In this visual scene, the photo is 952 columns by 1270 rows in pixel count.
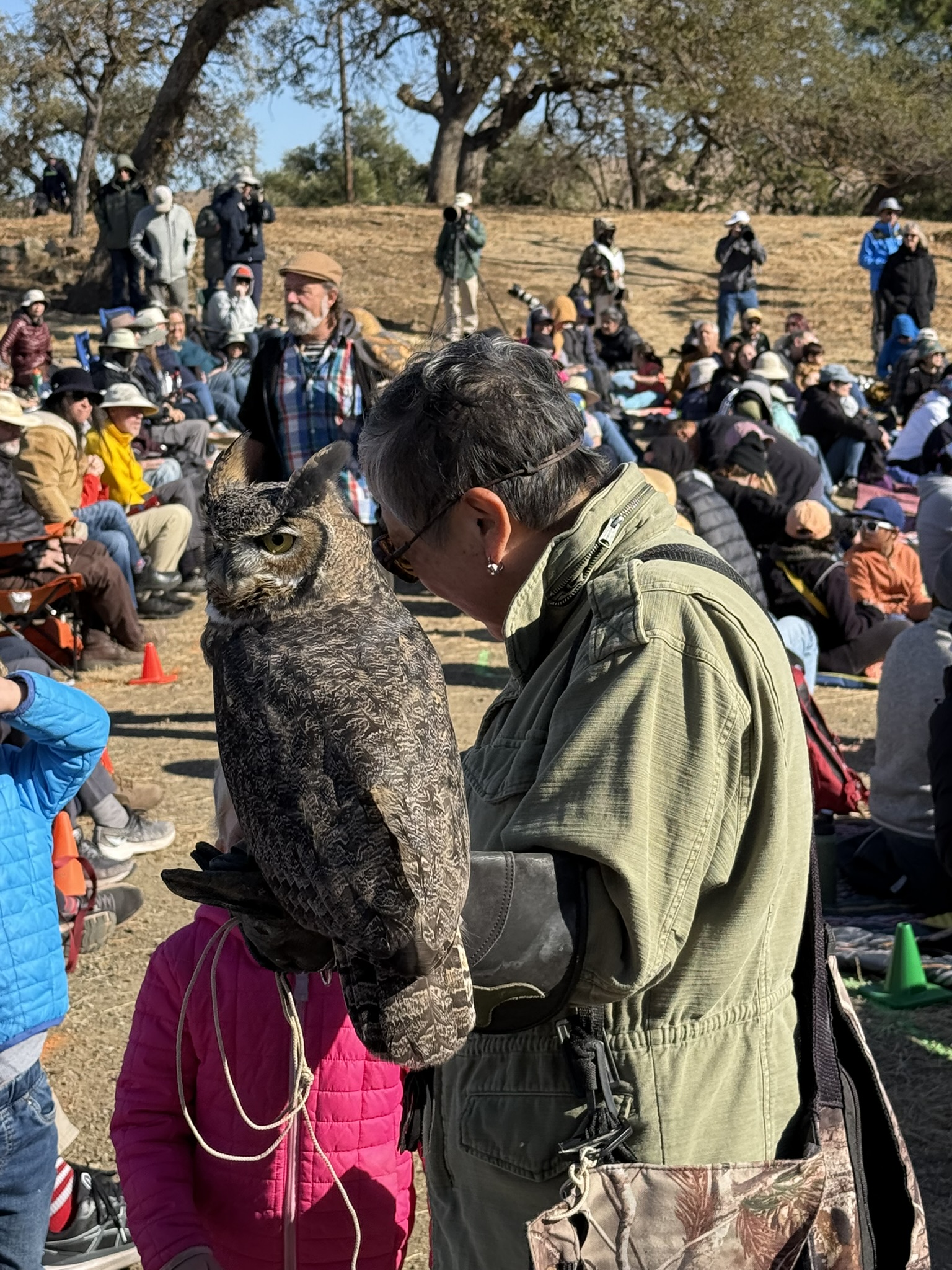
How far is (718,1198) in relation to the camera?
1460mm

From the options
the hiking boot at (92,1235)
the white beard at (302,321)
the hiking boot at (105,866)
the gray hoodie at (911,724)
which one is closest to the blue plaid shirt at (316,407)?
the white beard at (302,321)

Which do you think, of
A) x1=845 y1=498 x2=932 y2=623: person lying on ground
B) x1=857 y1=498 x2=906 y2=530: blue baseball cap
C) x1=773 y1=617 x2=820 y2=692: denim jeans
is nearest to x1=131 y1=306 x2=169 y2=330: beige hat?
x1=857 y1=498 x2=906 y2=530: blue baseball cap

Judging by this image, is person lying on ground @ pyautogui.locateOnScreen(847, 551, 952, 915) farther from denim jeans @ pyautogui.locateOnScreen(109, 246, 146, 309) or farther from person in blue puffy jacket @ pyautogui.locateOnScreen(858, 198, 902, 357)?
denim jeans @ pyautogui.locateOnScreen(109, 246, 146, 309)

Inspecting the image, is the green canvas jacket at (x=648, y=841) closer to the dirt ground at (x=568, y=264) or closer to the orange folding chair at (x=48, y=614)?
the orange folding chair at (x=48, y=614)

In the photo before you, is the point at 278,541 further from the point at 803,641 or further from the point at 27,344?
the point at 27,344

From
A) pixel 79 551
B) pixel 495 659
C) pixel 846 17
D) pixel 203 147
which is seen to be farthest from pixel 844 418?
pixel 846 17

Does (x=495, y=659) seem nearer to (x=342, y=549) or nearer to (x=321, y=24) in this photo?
(x=342, y=549)

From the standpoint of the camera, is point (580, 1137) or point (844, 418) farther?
point (844, 418)

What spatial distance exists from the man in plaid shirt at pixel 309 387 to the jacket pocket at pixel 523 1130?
3.67 meters

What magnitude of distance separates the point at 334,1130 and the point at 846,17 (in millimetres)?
35121

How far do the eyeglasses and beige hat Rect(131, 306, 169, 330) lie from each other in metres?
11.3

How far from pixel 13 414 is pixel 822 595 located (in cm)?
469

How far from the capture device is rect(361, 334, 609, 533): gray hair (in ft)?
5.12

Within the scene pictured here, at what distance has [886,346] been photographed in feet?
52.1
